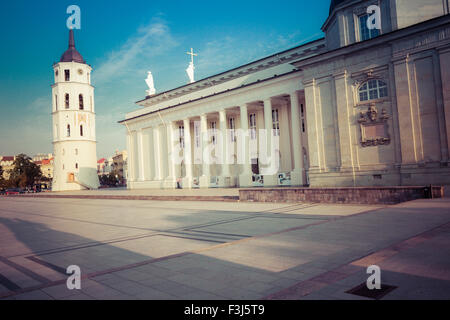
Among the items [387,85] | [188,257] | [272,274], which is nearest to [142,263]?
[188,257]

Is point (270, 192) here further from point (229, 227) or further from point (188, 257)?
point (188, 257)

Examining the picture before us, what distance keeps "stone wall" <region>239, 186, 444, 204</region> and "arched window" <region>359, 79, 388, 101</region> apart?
880cm

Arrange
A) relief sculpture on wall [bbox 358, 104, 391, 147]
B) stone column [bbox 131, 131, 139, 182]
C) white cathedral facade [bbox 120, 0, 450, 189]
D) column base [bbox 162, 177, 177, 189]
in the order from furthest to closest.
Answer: stone column [bbox 131, 131, 139, 182] < column base [bbox 162, 177, 177, 189] < relief sculpture on wall [bbox 358, 104, 391, 147] < white cathedral facade [bbox 120, 0, 450, 189]

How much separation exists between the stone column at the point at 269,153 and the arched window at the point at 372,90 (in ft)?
36.8

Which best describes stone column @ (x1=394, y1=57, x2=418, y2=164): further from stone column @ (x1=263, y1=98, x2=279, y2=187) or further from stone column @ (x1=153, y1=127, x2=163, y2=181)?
stone column @ (x1=153, y1=127, x2=163, y2=181)

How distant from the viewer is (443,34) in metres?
19.5

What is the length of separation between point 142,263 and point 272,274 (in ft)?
9.26

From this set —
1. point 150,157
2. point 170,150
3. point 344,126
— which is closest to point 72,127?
point 150,157

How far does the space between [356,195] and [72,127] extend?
62715mm

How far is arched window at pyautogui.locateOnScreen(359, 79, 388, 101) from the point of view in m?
22.4

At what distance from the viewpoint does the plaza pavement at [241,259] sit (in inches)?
194

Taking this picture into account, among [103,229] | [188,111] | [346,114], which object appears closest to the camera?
[103,229]

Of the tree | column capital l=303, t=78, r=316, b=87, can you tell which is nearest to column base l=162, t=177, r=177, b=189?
column capital l=303, t=78, r=316, b=87

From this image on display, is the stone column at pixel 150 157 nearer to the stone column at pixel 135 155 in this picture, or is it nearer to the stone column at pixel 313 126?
the stone column at pixel 135 155
